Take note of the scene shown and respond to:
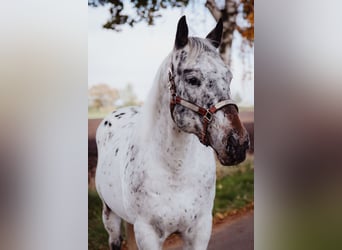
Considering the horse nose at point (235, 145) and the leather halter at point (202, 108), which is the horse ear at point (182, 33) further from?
the horse nose at point (235, 145)

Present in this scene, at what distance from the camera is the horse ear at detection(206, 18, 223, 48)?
1.82 meters

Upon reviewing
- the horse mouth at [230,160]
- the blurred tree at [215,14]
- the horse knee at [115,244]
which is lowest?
the horse knee at [115,244]

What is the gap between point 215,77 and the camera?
1.69 metres

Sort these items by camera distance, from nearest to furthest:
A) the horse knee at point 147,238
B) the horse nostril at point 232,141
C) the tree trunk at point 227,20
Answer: the horse nostril at point 232,141 < the horse knee at point 147,238 < the tree trunk at point 227,20

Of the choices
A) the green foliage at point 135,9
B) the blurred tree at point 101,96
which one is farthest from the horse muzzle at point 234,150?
the green foliage at point 135,9

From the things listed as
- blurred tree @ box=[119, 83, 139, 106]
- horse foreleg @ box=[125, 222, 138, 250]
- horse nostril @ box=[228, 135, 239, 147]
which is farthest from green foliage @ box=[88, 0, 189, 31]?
horse foreleg @ box=[125, 222, 138, 250]

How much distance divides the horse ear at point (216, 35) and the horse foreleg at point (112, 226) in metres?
0.83

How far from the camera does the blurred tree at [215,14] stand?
1771mm

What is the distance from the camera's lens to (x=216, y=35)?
72.0 inches

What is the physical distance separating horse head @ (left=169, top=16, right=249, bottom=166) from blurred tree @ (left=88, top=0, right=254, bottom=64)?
128mm

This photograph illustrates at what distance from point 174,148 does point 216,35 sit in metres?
0.52

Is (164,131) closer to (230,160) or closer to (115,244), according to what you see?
(230,160)
